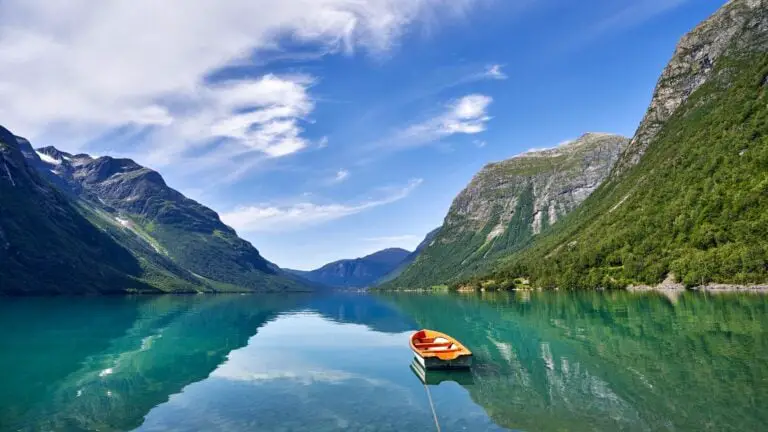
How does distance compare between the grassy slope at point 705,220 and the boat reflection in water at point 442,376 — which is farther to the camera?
the grassy slope at point 705,220

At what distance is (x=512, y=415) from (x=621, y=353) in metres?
20.9

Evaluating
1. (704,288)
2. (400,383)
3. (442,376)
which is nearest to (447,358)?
(442,376)

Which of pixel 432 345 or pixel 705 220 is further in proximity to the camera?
pixel 705 220

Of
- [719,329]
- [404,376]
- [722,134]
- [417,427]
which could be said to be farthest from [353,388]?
[722,134]

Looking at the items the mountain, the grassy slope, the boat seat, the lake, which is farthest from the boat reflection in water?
the mountain

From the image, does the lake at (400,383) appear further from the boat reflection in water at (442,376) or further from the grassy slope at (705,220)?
the grassy slope at (705,220)

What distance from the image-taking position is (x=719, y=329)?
1815 inches

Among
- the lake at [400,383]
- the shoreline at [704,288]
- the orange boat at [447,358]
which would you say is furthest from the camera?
the shoreline at [704,288]

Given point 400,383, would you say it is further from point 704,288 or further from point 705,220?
point 705,220

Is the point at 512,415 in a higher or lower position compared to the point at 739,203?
lower

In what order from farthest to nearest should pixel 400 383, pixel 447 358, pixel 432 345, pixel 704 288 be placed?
1. pixel 704 288
2. pixel 432 345
3. pixel 447 358
4. pixel 400 383

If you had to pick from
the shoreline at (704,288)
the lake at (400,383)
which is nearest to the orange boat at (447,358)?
the lake at (400,383)

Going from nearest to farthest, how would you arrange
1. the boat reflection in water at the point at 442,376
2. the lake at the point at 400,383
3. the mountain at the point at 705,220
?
the lake at the point at 400,383
the boat reflection in water at the point at 442,376
the mountain at the point at 705,220

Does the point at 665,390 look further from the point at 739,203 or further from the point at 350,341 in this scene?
the point at 739,203
